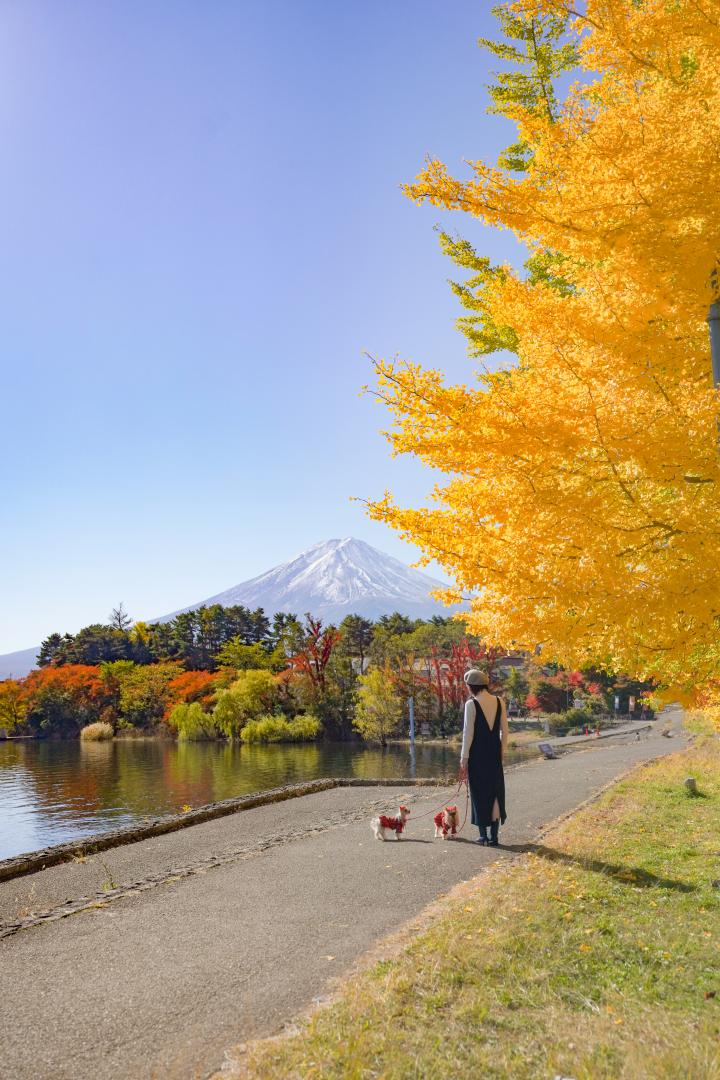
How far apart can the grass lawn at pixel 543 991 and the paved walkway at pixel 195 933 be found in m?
0.49

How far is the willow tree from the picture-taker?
511cm

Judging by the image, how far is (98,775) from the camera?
33.6 m

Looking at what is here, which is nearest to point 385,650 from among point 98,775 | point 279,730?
point 279,730

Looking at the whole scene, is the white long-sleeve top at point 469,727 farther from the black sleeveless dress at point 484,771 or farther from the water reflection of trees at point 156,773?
the water reflection of trees at point 156,773

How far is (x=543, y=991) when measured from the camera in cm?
386

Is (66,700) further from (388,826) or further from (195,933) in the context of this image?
(195,933)

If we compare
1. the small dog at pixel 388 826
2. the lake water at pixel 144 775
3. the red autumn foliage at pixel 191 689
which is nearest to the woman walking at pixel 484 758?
the small dog at pixel 388 826

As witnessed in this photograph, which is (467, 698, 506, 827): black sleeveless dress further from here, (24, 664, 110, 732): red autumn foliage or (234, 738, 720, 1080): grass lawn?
(24, 664, 110, 732): red autumn foliage

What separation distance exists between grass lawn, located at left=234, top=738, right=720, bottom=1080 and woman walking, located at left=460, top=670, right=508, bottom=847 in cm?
142

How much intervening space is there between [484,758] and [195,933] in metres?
3.96

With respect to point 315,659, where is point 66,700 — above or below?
below

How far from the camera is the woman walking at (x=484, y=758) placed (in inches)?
318

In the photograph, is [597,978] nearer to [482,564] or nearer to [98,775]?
[482,564]

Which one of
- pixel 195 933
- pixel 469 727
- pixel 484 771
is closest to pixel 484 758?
pixel 484 771
